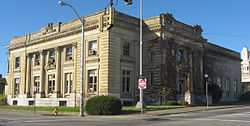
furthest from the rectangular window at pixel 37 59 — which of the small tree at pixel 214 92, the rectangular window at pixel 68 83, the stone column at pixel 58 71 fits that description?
the small tree at pixel 214 92

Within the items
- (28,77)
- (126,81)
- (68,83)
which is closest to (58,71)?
(68,83)

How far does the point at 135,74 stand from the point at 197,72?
11.1 m

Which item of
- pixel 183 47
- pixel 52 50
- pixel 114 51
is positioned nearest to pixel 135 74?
pixel 114 51

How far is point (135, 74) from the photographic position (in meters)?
49.0

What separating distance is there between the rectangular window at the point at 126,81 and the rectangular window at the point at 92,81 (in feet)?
11.0

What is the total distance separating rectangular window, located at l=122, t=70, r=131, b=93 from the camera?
4769 centimetres

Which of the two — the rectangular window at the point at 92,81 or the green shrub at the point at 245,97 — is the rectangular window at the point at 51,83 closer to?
the rectangular window at the point at 92,81

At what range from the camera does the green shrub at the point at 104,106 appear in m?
34.3

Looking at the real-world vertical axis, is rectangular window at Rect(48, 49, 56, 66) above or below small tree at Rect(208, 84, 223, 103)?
above

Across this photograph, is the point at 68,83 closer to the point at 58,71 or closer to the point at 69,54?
the point at 58,71

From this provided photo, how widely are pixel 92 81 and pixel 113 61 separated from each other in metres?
4.04

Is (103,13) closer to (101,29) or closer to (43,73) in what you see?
(101,29)

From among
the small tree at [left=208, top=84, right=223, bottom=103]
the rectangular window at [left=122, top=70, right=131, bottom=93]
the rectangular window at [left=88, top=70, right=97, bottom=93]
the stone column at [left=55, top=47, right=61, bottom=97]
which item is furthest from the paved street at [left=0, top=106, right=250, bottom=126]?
the small tree at [left=208, top=84, right=223, bottom=103]

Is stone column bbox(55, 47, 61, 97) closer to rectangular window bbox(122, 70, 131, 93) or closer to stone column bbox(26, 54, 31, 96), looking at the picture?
stone column bbox(26, 54, 31, 96)
